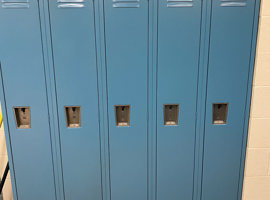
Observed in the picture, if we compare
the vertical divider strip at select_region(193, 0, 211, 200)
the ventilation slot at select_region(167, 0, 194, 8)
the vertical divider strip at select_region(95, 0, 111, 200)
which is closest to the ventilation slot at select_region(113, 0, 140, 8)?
the vertical divider strip at select_region(95, 0, 111, 200)

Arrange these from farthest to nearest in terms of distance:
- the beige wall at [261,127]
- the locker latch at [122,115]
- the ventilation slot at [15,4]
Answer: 1. the locker latch at [122,115]
2. the beige wall at [261,127]
3. the ventilation slot at [15,4]

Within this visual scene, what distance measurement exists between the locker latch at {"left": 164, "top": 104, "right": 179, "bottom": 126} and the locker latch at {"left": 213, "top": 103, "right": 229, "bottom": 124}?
321mm

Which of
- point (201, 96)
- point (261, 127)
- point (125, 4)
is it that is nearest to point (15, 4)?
point (125, 4)

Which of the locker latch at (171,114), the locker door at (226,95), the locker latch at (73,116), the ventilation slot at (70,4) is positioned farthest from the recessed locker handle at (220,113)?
the ventilation slot at (70,4)

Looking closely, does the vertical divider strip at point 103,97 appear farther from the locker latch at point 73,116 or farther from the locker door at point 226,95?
the locker door at point 226,95

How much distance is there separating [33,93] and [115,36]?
2.55 feet

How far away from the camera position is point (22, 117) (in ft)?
5.69

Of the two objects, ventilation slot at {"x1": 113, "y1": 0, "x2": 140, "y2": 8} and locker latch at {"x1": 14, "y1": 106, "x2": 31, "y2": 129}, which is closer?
ventilation slot at {"x1": 113, "y1": 0, "x2": 140, "y2": 8}

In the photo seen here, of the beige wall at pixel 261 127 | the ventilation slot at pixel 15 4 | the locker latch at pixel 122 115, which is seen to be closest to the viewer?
the ventilation slot at pixel 15 4

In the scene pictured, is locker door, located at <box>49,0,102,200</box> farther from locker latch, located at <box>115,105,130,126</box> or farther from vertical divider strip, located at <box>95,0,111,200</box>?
locker latch, located at <box>115,105,130,126</box>

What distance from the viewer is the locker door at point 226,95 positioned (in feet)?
5.26

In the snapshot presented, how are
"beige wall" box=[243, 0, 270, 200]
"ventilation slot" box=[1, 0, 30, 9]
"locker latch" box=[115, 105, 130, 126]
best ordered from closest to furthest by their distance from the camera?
"ventilation slot" box=[1, 0, 30, 9], "beige wall" box=[243, 0, 270, 200], "locker latch" box=[115, 105, 130, 126]

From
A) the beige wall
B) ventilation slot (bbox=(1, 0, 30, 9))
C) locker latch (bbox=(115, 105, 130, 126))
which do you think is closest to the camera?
ventilation slot (bbox=(1, 0, 30, 9))

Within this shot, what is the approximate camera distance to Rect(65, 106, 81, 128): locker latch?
1.74 m
